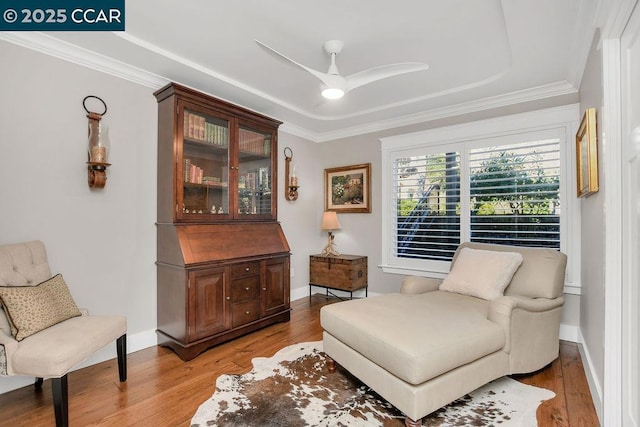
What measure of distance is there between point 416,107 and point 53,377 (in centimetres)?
379

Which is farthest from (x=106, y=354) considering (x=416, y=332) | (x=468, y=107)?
(x=468, y=107)

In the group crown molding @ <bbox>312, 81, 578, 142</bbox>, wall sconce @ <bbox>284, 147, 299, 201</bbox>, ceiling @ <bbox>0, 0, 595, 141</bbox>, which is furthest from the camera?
wall sconce @ <bbox>284, 147, 299, 201</bbox>

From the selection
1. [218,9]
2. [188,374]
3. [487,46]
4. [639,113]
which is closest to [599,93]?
[639,113]

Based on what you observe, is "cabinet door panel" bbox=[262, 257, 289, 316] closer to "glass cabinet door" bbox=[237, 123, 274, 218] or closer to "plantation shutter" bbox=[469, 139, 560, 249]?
"glass cabinet door" bbox=[237, 123, 274, 218]

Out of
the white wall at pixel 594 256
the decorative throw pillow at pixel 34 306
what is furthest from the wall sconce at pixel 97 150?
the white wall at pixel 594 256

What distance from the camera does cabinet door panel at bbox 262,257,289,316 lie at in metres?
3.34

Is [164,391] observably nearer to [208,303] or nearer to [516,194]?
[208,303]

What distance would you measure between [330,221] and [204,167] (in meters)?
1.92

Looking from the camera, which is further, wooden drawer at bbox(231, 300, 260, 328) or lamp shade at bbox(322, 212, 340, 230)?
lamp shade at bbox(322, 212, 340, 230)

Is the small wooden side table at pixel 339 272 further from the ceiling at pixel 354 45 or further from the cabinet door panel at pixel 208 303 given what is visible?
the ceiling at pixel 354 45

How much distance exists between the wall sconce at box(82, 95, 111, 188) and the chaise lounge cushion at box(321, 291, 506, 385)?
2.02m

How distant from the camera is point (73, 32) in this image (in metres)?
2.22

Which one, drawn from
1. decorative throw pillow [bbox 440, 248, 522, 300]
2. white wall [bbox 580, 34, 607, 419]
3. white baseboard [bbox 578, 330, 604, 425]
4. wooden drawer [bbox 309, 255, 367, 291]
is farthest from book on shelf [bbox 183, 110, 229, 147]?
white baseboard [bbox 578, 330, 604, 425]

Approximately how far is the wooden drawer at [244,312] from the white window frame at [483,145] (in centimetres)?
175
